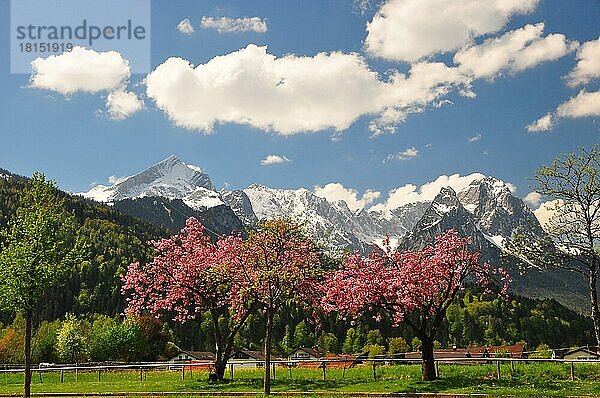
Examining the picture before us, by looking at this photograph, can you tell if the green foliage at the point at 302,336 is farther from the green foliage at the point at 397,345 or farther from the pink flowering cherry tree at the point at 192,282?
the pink flowering cherry tree at the point at 192,282

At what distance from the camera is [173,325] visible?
172 meters

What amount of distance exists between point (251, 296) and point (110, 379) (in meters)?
15.5

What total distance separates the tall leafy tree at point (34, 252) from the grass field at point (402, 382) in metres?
9.47

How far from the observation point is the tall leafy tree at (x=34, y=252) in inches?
1032

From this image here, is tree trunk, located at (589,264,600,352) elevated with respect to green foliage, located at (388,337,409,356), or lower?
elevated

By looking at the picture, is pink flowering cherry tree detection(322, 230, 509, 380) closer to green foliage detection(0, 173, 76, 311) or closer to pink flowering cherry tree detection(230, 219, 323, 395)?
pink flowering cherry tree detection(230, 219, 323, 395)

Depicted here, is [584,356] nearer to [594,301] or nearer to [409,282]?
[409,282]

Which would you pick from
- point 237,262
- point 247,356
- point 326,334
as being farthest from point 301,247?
point 326,334

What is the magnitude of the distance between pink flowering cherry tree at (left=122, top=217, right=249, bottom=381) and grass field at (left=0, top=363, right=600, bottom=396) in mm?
3796

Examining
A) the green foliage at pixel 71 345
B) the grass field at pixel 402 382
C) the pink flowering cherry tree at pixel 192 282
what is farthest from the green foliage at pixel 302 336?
the pink flowering cherry tree at pixel 192 282

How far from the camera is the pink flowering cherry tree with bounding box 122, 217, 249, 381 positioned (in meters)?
39.4

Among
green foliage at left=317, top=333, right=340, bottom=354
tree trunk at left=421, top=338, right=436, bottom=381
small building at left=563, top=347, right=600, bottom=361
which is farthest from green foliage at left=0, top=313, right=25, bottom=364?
green foliage at left=317, top=333, right=340, bottom=354

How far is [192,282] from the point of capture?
40.5 meters

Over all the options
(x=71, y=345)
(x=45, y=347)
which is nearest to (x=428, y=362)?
(x=71, y=345)
